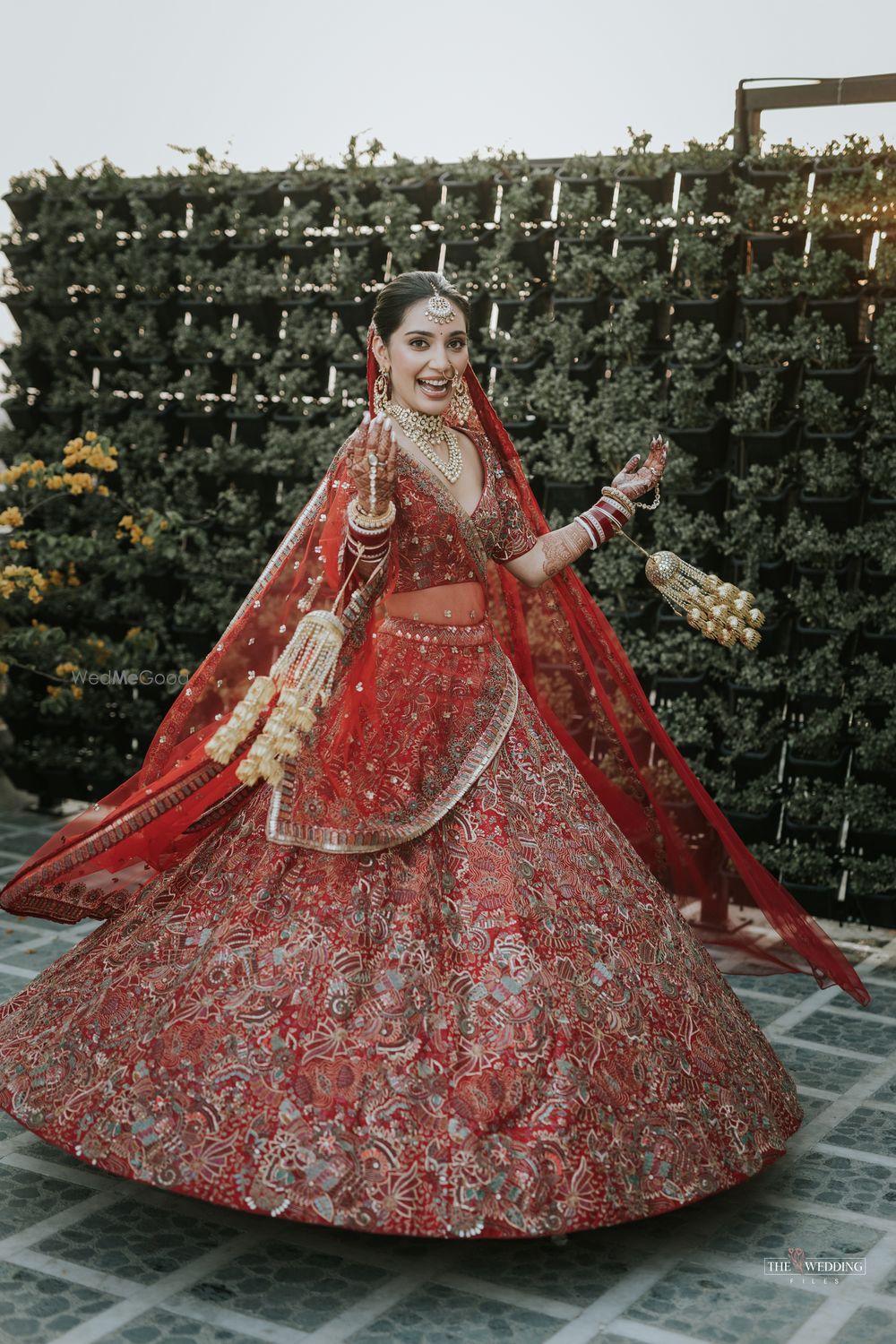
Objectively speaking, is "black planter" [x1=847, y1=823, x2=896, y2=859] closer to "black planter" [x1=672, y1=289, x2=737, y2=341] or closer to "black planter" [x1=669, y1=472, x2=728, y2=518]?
"black planter" [x1=669, y1=472, x2=728, y2=518]

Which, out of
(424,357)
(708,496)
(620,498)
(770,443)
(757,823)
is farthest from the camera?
(757,823)

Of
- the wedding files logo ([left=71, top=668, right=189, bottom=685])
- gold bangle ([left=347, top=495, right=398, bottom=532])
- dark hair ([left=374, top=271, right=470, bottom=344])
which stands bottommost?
the wedding files logo ([left=71, top=668, right=189, bottom=685])

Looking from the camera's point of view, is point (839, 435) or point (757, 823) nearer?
point (839, 435)

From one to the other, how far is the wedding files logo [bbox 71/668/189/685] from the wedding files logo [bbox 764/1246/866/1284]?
3.62 meters

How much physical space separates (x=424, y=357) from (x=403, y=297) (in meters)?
0.14

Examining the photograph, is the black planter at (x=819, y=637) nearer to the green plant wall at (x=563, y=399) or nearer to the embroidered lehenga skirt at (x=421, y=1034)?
the green plant wall at (x=563, y=399)

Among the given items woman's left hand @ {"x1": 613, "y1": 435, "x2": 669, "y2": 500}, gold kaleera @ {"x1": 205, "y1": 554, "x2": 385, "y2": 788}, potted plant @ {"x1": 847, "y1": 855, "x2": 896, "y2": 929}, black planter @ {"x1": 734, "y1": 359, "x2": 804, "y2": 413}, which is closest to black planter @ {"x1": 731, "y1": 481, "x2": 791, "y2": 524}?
black planter @ {"x1": 734, "y1": 359, "x2": 804, "y2": 413}

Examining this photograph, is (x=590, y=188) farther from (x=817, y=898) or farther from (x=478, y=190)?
(x=817, y=898)

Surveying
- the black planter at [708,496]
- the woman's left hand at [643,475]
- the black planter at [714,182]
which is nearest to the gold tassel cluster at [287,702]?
the woman's left hand at [643,475]

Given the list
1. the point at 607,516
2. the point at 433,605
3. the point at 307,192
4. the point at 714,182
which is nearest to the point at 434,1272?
the point at 433,605

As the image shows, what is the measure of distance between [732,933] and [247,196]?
329cm

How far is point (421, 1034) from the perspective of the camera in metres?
2.72

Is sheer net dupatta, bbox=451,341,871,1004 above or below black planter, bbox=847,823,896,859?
above

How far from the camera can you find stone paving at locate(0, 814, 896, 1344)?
2584 millimetres
